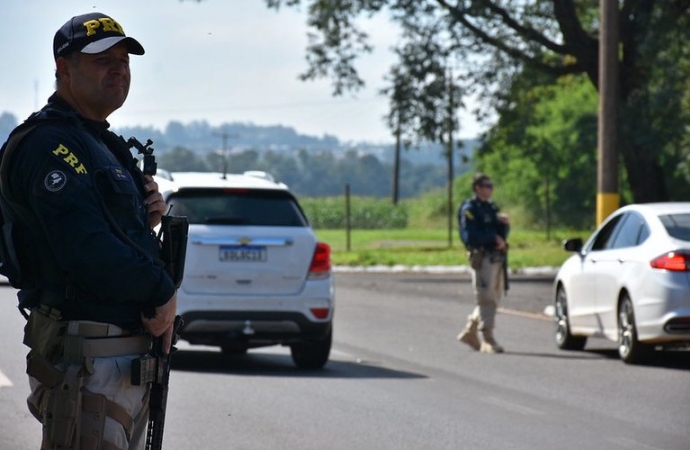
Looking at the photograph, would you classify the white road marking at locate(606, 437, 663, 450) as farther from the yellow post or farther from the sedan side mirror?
the yellow post

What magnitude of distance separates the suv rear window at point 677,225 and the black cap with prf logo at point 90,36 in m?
9.96

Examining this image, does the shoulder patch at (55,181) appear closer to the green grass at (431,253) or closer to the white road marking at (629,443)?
the white road marking at (629,443)

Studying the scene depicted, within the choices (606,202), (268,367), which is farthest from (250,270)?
(606,202)

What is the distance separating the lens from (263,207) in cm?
1353

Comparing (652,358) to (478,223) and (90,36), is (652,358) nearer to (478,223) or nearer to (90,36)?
(478,223)

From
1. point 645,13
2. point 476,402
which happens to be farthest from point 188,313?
point 645,13

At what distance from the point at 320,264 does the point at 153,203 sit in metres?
8.79

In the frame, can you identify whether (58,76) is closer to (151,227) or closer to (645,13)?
(151,227)

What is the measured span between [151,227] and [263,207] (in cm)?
876

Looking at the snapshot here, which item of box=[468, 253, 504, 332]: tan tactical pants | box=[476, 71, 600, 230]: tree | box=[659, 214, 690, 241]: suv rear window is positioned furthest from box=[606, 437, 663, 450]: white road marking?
box=[476, 71, 600, 230]: tree

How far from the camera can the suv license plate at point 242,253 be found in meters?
13.3

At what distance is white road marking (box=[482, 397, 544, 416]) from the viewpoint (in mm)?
10873

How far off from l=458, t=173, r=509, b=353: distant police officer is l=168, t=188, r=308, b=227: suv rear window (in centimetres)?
293

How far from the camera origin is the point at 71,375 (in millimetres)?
4434
